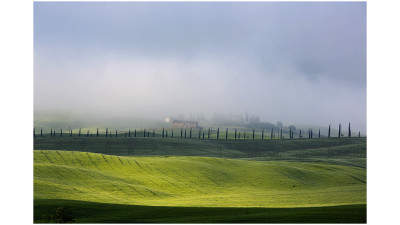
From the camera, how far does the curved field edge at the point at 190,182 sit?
38.7 metres

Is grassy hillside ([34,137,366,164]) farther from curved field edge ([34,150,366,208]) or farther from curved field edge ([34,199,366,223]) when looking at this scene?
curved field edge ([34,199,366,223])

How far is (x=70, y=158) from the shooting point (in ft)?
188

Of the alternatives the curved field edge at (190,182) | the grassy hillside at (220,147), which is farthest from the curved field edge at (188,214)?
the grassy hillside at (220,147)

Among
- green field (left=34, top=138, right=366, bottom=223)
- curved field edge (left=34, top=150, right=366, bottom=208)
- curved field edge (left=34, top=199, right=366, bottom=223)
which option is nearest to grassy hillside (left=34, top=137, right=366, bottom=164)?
green field (left=34, top=138, right=366, bottom=223)

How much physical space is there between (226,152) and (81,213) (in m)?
106

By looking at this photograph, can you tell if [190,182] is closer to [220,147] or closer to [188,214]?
[188,214]

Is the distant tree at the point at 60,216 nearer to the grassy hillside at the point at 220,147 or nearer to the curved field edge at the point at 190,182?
the curved field edge at the point at 190,182

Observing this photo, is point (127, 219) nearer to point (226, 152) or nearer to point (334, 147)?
point (226, 152)

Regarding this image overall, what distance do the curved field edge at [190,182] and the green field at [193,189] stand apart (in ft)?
0.29

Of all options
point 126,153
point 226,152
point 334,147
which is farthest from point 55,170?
point 334,147

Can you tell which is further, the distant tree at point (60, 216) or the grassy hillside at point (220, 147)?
the grassy hillside at point (220, 147)

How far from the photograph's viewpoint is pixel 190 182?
53.4 meters

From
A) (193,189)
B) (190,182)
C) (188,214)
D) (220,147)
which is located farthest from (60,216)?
(220,147)
